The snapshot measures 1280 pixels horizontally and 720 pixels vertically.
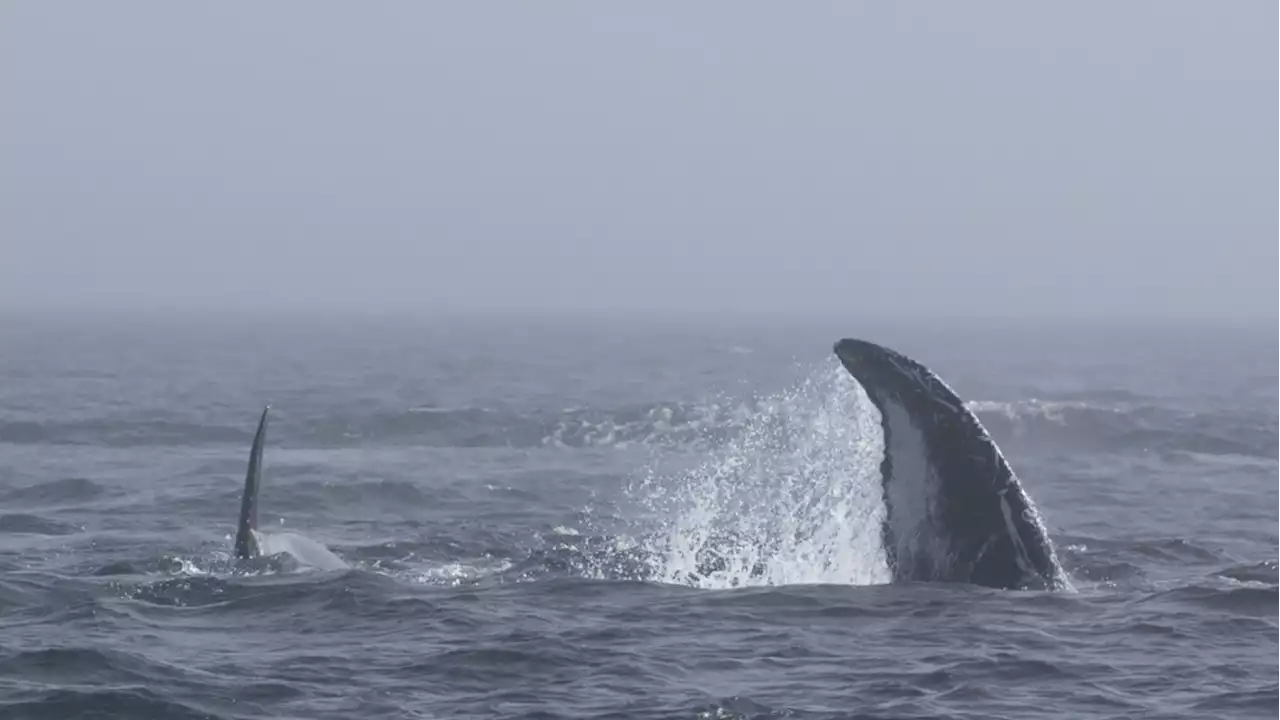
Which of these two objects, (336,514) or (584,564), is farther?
(336,514)

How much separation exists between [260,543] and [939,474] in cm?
771

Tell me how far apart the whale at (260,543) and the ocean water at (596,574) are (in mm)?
84

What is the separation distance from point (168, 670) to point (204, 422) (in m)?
27.7

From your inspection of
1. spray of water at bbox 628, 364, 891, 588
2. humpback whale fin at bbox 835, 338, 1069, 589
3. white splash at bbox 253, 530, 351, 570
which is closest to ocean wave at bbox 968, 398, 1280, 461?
spray of water at bbox 628, 364, 891, 588

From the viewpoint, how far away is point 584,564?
1759 cm

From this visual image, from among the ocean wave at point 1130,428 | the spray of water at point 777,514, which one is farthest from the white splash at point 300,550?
the ocean wave at point 1130,428

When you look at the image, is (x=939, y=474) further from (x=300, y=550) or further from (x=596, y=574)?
(x=300, y=550)

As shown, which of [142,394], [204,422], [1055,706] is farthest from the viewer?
[142,394]

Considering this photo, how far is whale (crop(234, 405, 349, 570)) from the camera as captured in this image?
52.0 ft

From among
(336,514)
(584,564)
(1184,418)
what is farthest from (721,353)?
(584,564)

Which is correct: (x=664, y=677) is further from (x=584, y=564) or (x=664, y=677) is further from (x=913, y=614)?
(x=584, y=564)

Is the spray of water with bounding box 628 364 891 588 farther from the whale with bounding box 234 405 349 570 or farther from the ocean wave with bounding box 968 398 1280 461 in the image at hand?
the ocean wave with bounding box 968 398 1280 461

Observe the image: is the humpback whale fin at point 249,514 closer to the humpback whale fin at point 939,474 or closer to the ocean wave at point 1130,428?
the humpback whale fin at point 939,474

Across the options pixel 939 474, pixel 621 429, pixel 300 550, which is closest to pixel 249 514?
pixel 300 550
